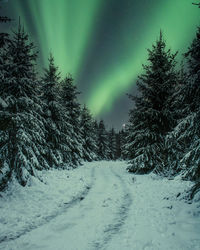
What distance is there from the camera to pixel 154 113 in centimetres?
1494

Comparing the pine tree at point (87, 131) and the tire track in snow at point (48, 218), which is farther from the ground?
the pine tree at point (87, 131)

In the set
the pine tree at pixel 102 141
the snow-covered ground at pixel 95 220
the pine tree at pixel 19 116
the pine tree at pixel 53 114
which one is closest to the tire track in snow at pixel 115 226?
the snow-covered ground at pixel 95 220

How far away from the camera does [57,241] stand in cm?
453

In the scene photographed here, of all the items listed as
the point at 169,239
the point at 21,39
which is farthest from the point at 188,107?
the point at 21,39

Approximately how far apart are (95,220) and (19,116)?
7792mm

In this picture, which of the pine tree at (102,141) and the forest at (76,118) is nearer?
the forest at (76,118)

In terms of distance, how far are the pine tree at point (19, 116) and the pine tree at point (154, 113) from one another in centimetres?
919

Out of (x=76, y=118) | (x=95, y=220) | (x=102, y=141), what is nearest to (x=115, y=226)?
(x=95, y=220)

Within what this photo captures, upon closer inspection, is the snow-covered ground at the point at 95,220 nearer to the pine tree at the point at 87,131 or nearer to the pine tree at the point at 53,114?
the pine tree at the point at 53,114

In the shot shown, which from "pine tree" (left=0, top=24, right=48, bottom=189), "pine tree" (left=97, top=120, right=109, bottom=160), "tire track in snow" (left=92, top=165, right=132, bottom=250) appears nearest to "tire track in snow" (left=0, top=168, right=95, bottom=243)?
"tire track in snow" (left=92, top=165, right=132, bottom=250)

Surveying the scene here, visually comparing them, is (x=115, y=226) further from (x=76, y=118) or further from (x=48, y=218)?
(x=76, y=118)

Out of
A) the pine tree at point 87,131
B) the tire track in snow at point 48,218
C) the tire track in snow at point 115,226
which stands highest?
the pine tree at point 87,131

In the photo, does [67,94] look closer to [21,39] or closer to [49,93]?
[49,93]

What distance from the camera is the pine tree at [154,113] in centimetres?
1444
